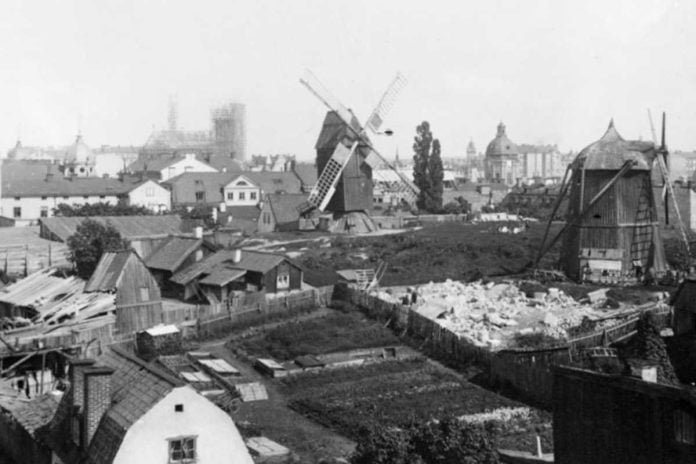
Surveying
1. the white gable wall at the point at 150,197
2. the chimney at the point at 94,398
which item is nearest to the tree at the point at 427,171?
the white gable wall at the point at 150,197

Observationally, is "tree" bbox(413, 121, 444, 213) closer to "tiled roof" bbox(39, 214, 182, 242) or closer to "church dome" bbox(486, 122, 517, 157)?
"tiled roof" bbox(39, 214, 182, 242)

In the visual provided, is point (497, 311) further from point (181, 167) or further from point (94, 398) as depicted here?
point (181, 167)

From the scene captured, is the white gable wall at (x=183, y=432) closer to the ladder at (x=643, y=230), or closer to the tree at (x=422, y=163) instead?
the ladder at (x=643, y=230)

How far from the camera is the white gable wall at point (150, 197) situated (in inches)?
3356

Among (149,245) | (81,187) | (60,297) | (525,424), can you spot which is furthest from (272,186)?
(525,424)

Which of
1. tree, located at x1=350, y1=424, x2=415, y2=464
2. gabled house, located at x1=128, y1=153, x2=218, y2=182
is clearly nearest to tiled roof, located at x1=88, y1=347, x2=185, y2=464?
tree, located at x1=350, y1=424, x2=415, y2=464

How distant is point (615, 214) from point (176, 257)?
24127 mm

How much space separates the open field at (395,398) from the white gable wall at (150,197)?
179 ft

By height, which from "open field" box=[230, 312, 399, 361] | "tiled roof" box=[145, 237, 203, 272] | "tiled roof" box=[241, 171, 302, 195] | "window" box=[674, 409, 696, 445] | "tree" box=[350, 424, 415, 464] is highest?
"tiled roof" box=[241, 171, 302, 195]

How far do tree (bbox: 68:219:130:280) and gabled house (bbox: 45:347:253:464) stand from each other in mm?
31640

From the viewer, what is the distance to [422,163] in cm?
8788

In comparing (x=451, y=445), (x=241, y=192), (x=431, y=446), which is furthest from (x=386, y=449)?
(x=241, y=192)

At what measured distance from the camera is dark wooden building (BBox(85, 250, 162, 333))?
3991 centimetres

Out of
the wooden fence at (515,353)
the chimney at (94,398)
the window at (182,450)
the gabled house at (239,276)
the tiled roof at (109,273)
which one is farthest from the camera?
the gabled house at (239,276)
